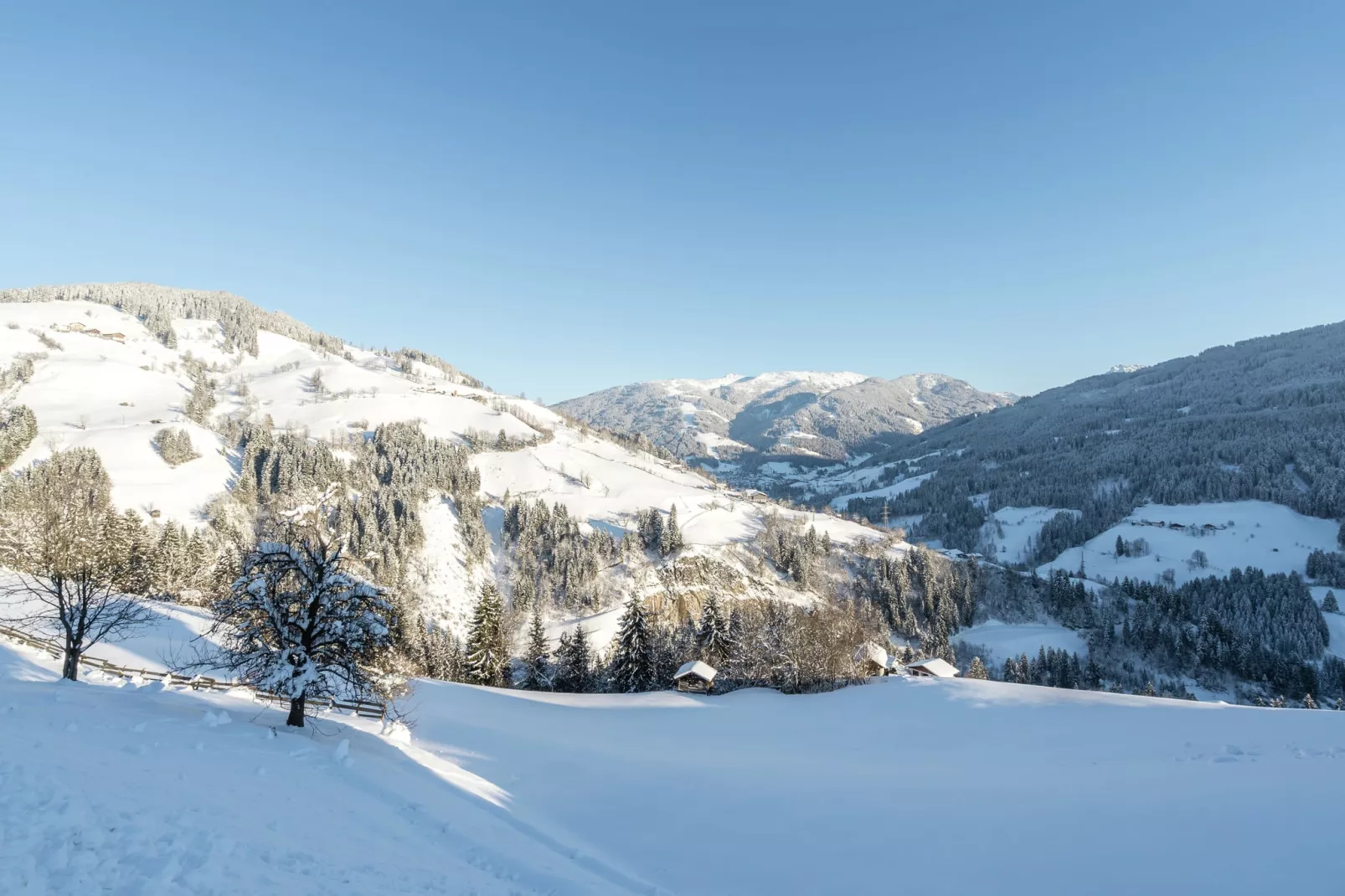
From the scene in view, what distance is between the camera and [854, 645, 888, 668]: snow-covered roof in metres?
50.0

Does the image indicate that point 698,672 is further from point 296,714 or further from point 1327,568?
point 1327,568

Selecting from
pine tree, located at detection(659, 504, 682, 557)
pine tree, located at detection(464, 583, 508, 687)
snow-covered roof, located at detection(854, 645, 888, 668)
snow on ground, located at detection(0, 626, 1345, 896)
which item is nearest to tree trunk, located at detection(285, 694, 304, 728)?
snow on ground, located at detection(0, 626, 1345, 896)

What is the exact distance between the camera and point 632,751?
1094 inches

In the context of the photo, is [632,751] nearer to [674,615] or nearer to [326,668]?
[326,668]

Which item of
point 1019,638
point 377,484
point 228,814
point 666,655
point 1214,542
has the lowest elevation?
point 1019,638

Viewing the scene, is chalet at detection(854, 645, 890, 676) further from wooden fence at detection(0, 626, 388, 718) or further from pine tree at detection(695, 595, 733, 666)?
wooden fence at detection(0, 626, 388, 718)

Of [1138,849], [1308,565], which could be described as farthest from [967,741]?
[1308,565]

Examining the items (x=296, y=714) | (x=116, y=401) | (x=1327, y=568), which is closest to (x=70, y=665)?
(x=296, y=714)

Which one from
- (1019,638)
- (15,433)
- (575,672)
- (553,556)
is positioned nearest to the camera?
(575,672)

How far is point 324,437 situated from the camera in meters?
120

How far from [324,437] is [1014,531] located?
194 meters

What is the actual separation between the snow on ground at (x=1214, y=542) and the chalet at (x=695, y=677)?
12738cm

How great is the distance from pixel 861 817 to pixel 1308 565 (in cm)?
16895

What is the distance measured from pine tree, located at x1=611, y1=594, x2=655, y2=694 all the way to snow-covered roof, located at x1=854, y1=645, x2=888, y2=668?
18.6 m
